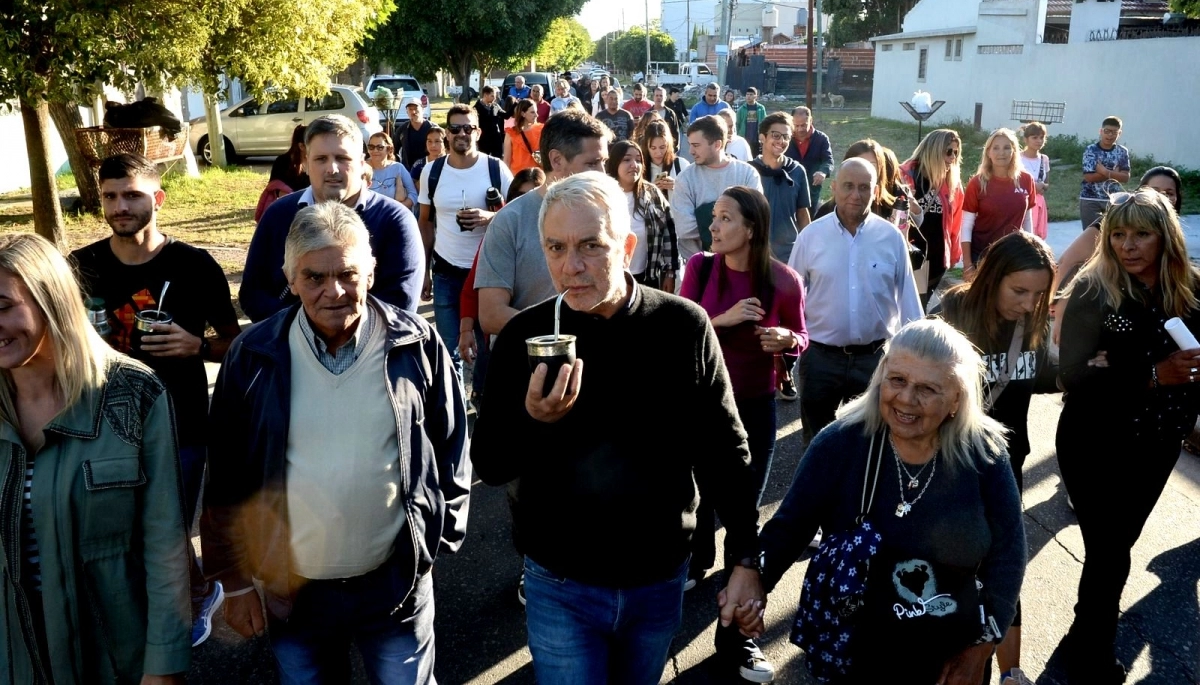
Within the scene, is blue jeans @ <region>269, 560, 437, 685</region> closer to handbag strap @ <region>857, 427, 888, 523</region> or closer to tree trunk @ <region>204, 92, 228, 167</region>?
handbag strap @ <region>857, 427, 888, 523</region>

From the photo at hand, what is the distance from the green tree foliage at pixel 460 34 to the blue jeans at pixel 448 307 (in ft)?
99.2

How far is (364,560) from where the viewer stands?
8.64 feet

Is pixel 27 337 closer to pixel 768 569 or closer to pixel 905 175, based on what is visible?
pixel 768 569

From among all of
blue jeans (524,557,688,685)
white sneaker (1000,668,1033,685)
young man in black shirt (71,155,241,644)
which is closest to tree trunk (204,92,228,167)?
young man in black shirt (71,155,241,644)

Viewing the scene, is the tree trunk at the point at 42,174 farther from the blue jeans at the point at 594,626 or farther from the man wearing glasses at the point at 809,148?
the blue jeans at the point at 594,626

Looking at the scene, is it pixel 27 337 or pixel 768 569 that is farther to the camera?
pixel 768 569

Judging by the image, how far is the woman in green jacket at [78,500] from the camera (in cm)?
229

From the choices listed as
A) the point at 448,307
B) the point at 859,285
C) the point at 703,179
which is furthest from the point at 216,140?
the point at 859,285

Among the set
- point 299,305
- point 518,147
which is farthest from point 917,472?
point 518,147

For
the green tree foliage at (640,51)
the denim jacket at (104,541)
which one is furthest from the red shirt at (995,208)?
the green tree foliage at (640,51)

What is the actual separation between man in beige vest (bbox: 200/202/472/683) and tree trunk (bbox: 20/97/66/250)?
785 centimetres

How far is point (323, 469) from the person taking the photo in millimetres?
2576

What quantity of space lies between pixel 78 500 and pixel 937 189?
22.3ft

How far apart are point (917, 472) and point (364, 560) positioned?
5.27 ft
